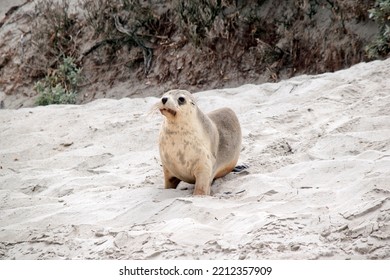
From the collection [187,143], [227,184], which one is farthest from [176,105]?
[227,184]

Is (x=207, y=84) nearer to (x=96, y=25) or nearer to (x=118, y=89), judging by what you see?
(x=118, y=89)

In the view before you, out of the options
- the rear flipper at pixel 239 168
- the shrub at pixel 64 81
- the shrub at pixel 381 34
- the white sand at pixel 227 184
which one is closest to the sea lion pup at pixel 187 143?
the white sand at pixel 227 184

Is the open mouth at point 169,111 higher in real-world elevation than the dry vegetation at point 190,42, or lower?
higher

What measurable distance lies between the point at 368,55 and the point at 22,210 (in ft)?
15.5

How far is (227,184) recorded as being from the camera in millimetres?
4949

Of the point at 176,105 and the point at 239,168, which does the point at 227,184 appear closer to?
the point at 239,168

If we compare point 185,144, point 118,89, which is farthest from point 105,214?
point 118,89

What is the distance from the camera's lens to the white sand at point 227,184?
149 inches

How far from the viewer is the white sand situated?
12.4ft

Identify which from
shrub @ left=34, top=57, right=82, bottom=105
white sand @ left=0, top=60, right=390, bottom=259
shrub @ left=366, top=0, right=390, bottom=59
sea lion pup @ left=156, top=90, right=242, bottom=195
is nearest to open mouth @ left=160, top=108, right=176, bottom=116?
sea lion pup @ left=156, top=90, right=242, bottom=195

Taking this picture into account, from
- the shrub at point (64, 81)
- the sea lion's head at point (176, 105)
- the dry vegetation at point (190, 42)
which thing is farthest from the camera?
the shrub at point (64, 81)

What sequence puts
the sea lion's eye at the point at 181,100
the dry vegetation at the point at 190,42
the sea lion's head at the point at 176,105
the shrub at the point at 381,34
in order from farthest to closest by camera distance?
1. the dry vegetation at the point at 190,42
2. the shrub at the point at 381,34
3. the sea lion's eye at the point at 181,100
4. the sea lion's head at the point at 176,105

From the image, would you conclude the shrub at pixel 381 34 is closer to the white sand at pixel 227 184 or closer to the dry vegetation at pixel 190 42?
the dry vegetation at pixel 190 42

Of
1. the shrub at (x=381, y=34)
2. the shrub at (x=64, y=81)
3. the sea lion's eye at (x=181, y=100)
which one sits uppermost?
the sea lion's eye at (x=181, y=100)
